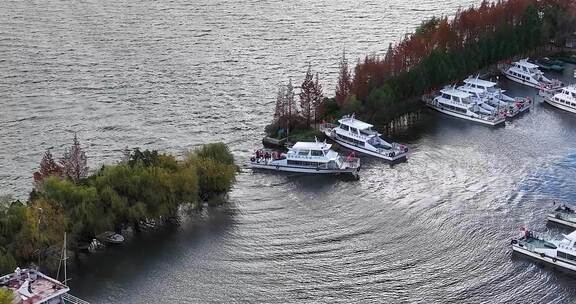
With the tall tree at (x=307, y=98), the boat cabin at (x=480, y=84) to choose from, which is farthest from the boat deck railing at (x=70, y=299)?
the boat cabin at (x=480, y=84)

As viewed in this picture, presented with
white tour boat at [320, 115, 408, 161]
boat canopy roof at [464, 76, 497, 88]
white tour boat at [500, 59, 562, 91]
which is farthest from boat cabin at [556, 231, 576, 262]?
white tour boat at [500, 59, 562, 91]

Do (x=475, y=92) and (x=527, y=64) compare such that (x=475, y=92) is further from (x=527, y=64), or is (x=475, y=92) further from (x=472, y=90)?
(x=527, y=64)

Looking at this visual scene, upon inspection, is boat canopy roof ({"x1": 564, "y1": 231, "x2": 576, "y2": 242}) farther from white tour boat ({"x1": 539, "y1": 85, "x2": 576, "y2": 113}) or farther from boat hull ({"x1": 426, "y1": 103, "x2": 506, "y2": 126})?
white tour boat ({"x1": 539, "y1": 85, "x2": 576, "y2": 113})

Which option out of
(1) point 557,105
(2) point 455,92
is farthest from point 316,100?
(1) point 557,105

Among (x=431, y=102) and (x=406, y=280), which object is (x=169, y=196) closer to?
(x=406, y=280)

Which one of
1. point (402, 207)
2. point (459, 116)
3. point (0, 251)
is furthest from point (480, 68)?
point (0, 251)

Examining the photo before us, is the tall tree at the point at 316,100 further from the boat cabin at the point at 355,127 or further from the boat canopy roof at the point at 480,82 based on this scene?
the boat canopy roof at the point at 480,82
